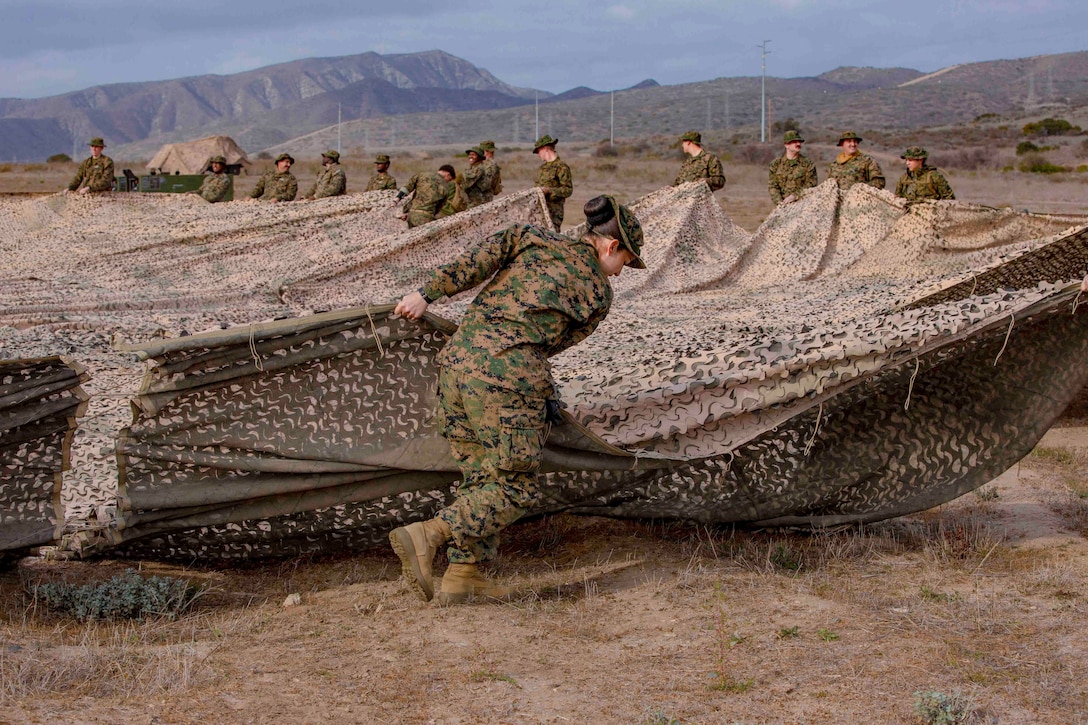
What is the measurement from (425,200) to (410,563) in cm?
760

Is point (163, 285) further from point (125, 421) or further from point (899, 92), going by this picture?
point (899, 92)

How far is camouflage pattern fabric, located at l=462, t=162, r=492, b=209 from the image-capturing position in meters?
13.3

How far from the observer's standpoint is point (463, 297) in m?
9.16

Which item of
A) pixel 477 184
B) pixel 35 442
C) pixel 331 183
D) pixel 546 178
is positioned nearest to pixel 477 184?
pixel 477 184

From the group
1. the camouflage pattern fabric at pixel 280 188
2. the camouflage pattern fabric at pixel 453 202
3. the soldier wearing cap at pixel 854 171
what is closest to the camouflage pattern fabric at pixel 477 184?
the camouflage pattern fabric at pixel 453 202

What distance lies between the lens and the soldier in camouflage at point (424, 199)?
428 inches

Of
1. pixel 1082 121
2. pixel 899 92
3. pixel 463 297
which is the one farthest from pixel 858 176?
pixel 899 92

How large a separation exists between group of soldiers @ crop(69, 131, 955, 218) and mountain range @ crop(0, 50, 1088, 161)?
139 feet

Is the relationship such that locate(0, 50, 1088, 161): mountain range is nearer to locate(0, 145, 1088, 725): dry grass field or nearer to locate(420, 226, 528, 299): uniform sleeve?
locate(0, 145, 1088, 725): dry grass field

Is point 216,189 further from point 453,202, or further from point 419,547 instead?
point 419,547

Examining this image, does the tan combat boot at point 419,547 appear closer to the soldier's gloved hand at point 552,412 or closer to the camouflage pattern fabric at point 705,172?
the soldier's gloved hand at point 552,412

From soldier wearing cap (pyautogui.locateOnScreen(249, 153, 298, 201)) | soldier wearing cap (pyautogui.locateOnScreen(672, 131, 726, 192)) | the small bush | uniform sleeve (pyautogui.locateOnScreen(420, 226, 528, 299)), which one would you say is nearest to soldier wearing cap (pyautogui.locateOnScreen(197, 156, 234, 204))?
soldier wearing cap (pyautogui.locateOnScreen(249, 153, 298, 201))

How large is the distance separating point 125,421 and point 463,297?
419cm

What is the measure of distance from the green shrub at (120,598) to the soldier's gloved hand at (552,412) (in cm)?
142
